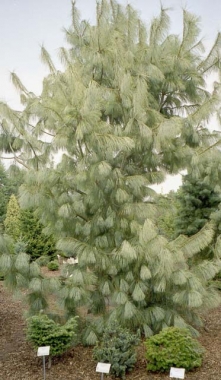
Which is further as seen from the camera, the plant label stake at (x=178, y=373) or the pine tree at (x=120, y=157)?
the pine tree at (x=120, y=157)

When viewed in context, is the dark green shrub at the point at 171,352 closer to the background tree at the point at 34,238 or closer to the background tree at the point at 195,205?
the background tree at the point at 195,205

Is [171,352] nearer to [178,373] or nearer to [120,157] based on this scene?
[178,373]

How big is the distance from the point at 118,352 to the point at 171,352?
58 cm

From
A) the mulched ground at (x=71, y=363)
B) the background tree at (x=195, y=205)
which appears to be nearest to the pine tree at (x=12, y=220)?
the background tree at (x=195, y=205)

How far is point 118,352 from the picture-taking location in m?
4.27

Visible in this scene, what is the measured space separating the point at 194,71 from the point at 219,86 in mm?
432

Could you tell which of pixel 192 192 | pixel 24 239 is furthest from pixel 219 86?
pixel 24 239

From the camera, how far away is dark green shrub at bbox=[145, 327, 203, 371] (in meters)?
4.23

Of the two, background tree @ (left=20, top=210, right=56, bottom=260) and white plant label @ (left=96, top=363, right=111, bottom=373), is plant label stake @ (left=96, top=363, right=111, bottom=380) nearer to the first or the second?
white plant label @ (left=96, top=363, right=111, bottom=373)

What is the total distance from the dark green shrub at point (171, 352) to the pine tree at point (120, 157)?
0.51 meters

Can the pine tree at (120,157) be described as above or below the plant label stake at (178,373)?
above

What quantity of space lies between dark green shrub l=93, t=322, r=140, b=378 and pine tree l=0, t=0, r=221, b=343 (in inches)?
15.7

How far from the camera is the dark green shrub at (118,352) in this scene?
4215 millimetres

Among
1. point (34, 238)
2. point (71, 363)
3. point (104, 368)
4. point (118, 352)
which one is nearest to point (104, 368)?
point (104, 368)
